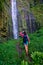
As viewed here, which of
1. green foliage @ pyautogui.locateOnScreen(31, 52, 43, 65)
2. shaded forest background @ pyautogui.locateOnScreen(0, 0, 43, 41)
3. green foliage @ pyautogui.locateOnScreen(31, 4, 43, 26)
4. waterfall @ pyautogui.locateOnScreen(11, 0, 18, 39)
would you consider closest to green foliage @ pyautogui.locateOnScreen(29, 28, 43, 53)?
green foliage @ pyautogui.locateOnScreen(31, 52, 43, 65)

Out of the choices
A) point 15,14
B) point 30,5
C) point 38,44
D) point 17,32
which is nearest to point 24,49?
point 38,44

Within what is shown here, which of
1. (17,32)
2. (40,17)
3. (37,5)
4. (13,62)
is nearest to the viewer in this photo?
(13,62)

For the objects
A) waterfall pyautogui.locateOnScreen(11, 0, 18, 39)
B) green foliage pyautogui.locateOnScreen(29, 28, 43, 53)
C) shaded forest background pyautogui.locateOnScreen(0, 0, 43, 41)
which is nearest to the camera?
green foliage pyautogui.locateOnScreen(29, 28, 43, 53)

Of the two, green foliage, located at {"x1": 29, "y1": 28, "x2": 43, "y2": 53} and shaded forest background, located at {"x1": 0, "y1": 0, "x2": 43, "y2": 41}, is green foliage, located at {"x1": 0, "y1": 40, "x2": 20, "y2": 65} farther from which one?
shaded forest background, located at {"x1": 0, "y1": 0, "x2": 43, "y2": 41}

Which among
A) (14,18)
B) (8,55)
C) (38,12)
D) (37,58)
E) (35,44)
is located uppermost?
(38,12)

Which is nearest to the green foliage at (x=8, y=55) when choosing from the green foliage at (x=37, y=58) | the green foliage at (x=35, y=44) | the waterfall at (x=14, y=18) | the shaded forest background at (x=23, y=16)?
the green foliage at (x=37, y=58)

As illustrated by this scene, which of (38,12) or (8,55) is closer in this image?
(8,55)

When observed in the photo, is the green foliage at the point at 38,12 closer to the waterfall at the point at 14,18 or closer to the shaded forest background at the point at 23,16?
the shaded forest background at the point at 23,16

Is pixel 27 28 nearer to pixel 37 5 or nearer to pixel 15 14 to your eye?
pixel 15 14

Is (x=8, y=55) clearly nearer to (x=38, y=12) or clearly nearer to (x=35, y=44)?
(x=35, y=44)

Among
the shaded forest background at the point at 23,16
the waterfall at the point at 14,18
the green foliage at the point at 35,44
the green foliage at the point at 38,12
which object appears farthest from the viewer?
the green foliage at the point at 38,12

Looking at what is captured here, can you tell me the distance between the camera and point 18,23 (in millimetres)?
21031

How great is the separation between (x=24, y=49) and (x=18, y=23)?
5.62 m

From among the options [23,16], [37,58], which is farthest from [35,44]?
[23,16]
